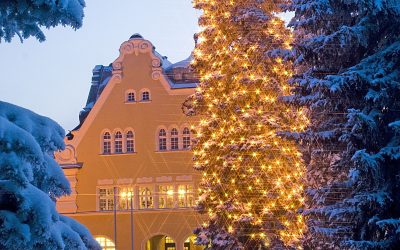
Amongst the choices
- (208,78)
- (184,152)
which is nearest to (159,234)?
(184,152)

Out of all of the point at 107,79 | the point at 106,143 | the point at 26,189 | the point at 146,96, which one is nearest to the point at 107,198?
the point at 106,143

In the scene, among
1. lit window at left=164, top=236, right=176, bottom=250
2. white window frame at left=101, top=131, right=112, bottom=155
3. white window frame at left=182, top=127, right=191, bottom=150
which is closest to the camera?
white window frame at left=182, top=127, right=191, bottom=150

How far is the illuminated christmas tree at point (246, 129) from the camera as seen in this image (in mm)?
17797

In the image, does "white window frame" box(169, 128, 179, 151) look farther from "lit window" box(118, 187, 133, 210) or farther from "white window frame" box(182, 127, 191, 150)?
"lit window" box(118, 187, 133, 210)

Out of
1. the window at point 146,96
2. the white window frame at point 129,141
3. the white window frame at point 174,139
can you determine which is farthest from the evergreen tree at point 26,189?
the window at point 146,96

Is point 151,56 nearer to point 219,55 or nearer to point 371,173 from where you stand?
point 219,55

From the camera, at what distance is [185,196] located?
31125 millimetres

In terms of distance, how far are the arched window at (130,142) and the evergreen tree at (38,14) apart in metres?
26.4

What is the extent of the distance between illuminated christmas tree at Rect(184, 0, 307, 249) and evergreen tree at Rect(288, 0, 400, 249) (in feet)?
12.9

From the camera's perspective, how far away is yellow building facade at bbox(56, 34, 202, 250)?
3108 cm

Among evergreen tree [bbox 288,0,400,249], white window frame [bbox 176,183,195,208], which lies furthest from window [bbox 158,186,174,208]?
evergreen tree [bbox 288,0,400,249]

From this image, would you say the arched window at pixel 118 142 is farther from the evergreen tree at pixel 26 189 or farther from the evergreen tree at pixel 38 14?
the evergreen tree at pixel 26 189

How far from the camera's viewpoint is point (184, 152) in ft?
103

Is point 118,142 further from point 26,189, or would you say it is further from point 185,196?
point 26,189
